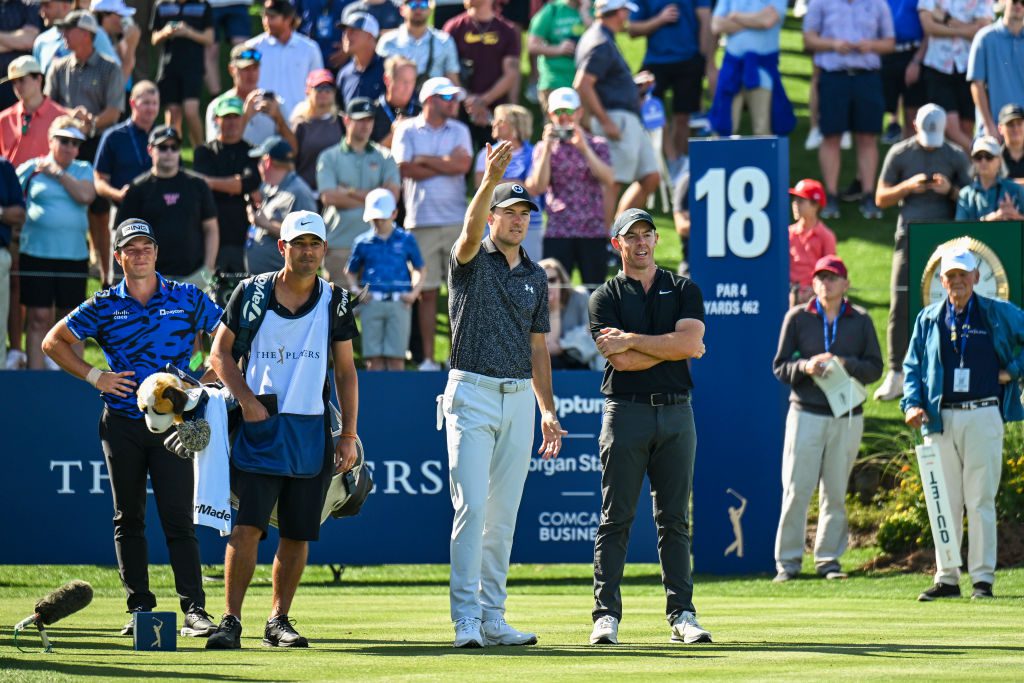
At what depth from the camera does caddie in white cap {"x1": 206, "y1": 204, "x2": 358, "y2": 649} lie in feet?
28.0

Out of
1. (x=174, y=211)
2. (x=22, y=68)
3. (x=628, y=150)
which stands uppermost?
(x=22, y=68)

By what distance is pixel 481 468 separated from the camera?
8.45 m

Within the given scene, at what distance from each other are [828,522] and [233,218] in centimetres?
601

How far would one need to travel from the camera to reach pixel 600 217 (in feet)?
52.4

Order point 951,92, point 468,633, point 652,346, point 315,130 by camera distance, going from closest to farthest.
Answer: point 468,633, point 652,346, point 315,130, point 951,92

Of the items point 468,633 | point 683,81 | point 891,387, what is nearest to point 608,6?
point 683,81

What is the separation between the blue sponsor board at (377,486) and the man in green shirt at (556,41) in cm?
589

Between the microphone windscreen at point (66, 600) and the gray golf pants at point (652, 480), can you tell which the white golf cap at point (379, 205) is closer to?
the gray golf pants at point (652, 480)

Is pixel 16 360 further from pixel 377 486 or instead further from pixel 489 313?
pixel 489 313

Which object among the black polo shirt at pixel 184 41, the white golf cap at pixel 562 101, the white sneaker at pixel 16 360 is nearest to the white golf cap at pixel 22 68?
the white sneaker at pixel 16 360

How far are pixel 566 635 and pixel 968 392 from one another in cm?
402

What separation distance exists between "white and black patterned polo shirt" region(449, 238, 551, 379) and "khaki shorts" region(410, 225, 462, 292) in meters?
7.68

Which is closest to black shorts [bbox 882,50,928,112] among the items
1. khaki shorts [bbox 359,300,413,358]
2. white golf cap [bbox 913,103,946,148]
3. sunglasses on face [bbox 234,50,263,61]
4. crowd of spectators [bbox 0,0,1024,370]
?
crowd of spectators [bbox 0,0,1024,370]

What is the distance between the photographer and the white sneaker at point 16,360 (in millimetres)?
15055
